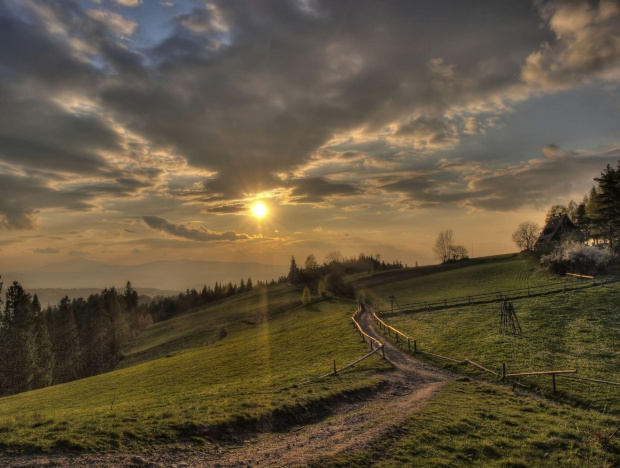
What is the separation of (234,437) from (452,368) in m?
24.0

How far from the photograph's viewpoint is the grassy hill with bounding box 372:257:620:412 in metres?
27.4

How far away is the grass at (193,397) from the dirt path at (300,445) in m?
1.12

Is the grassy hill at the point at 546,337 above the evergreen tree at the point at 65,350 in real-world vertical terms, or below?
above

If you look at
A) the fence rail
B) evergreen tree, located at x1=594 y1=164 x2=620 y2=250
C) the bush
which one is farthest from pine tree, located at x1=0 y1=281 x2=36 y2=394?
evergreen tree, located at x1=594 y1=164 x2=620 y2=250

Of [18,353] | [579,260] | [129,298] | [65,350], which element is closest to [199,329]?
[65,350]

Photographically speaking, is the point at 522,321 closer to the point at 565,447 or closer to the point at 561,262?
the point at 565,447

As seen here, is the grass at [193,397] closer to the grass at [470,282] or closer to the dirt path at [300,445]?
the dirt path at [300,445]

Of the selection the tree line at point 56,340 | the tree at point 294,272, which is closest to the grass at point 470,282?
the tree at point 294,272

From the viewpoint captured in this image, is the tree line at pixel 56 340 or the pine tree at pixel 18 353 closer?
the pine tree at pixel 18 353

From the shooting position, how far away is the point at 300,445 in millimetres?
16750

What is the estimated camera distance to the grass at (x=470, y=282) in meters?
84.1

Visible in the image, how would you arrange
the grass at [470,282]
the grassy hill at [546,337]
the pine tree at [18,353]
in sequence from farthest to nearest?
the grass at [470,282], the pine tree at [18,353], the grassy hill at [546,337]

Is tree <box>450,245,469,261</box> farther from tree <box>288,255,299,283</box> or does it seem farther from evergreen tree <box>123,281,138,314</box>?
evergreen tree <box>123,281,138,314</box>

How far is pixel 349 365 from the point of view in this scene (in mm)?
34625
